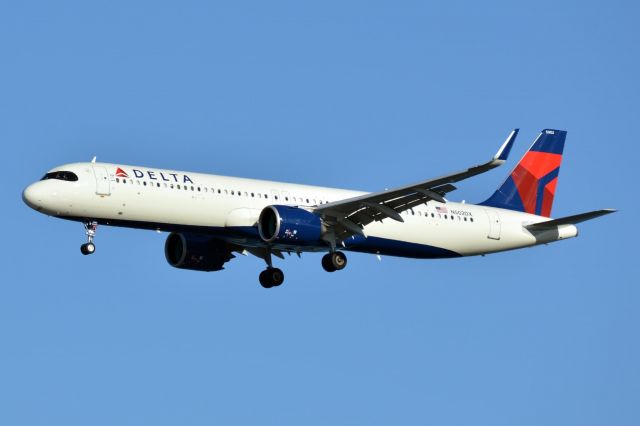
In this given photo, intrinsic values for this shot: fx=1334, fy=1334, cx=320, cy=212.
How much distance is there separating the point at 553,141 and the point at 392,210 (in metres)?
15.7

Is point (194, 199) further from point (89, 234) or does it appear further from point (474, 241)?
point (474, 241)

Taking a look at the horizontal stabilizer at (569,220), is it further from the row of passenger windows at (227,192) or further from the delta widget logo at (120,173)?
the delta widget logo at (120,173)

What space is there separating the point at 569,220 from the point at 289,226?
13.7 m

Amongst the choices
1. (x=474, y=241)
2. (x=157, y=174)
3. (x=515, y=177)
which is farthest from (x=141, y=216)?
(x=515, y=177)

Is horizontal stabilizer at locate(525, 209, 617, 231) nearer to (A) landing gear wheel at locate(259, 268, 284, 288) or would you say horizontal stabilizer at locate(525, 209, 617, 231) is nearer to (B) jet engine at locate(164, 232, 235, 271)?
(A) landing gear wheel at locate(259, 268, 284, 288)

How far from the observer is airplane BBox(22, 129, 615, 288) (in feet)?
178

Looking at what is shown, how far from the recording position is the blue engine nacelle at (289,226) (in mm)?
55938

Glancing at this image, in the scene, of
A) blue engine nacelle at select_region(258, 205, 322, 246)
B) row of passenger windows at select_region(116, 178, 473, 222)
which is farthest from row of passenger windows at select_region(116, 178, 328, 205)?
blue engine nacelle at select_region(258, 205, 322, 246)

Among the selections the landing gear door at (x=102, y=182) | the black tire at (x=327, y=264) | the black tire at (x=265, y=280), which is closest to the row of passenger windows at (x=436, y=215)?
the black tire at (x=327, y=264)

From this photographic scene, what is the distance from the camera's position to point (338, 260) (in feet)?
192

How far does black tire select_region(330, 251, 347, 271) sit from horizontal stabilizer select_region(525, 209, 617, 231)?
35.1 ft

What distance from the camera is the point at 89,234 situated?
179 ft

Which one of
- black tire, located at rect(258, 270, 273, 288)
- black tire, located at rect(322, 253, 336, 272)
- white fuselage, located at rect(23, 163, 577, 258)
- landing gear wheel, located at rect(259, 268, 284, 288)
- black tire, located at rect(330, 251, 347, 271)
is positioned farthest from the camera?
black tire, located at rect(258, 270, 273, 288)

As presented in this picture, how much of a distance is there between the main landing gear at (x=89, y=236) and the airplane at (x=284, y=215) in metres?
→ 0.04
